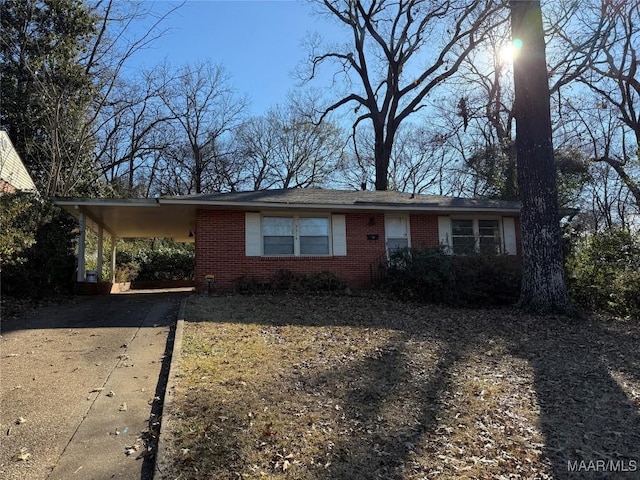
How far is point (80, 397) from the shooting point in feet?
Result: 14.6

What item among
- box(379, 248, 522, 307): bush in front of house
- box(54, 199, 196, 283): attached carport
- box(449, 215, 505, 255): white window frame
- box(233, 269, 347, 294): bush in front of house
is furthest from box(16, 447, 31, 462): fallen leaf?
box(449, 215, 505, 255): white window frame

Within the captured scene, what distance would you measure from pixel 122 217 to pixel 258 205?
5.35 meters

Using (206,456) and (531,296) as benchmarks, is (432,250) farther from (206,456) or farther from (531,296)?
(206,456)

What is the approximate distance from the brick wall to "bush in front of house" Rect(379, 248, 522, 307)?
69.2 inches

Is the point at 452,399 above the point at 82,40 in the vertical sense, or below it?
below

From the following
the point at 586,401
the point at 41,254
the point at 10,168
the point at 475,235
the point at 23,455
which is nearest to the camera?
the point at 23,455

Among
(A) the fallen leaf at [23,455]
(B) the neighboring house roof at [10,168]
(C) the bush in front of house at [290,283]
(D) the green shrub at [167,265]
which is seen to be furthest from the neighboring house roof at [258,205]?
(A) the fallen leaf at [23,455]

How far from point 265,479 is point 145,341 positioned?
430cm

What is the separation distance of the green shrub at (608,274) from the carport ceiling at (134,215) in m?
10.1

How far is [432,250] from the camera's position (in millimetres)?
11492

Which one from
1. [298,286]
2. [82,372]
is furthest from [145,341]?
[298,286]

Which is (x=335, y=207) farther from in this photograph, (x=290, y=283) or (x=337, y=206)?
(x=290, y=283)

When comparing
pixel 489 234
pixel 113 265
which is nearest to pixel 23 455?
pixel 489 234

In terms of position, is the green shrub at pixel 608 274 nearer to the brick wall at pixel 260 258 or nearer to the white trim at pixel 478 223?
the white trim at pixel 478 223
